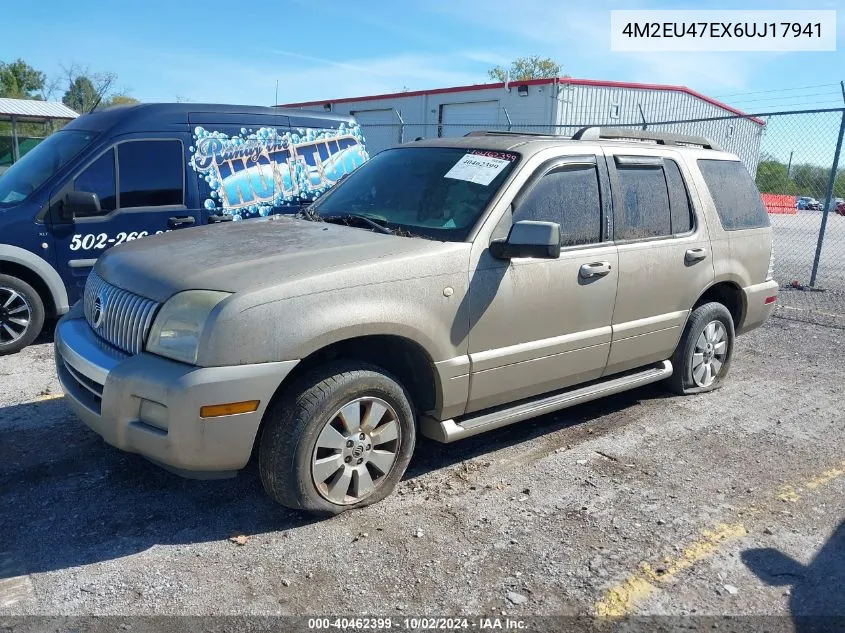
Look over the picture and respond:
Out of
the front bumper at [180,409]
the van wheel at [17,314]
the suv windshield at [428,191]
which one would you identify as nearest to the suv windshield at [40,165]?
the van wheel at [17,314]

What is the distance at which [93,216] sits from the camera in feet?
20.7

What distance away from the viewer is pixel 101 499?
12.3 feet

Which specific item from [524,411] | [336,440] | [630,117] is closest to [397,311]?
[336,440]

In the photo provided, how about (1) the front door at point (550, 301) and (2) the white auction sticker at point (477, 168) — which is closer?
(1) the front door at point (550, 301)

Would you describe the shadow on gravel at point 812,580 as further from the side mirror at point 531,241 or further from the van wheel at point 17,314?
the van wheel at point 17,314

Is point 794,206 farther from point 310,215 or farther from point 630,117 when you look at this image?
point 310,215

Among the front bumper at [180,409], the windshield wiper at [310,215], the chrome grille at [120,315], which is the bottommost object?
the front bumper at [180,409]

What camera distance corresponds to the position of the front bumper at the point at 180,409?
3.07 metres

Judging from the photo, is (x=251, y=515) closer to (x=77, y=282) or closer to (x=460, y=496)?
(x=460, y=496)

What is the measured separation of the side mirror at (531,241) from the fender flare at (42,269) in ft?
14.0

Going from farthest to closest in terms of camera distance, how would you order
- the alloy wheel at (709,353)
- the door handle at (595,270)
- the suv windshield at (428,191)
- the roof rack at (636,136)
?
the alloy wheel at (709,353), the roof rack at (636,136), the door handle at (595,270), the suv windshield at (428,191)

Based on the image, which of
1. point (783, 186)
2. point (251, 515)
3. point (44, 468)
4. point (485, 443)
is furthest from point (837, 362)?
point (783, 186)

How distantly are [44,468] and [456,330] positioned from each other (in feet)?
8.11

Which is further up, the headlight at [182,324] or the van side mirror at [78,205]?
the van side mirror at [78,205]
